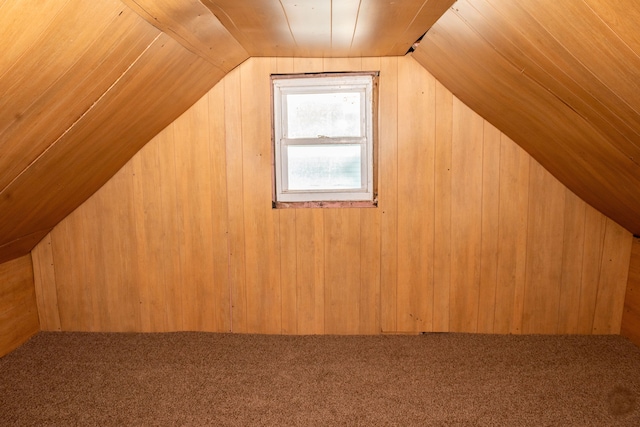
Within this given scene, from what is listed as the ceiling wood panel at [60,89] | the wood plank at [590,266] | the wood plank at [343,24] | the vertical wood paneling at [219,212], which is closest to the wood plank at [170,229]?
the vertical wood paneling at [219,212]

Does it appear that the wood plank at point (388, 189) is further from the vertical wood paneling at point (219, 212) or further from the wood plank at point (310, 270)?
the vertical wood paneling at point (219, 212)

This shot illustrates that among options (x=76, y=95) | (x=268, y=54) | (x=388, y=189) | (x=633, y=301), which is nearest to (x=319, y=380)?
(x=388, y=189)

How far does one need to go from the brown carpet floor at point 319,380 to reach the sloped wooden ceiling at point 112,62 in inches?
31.0

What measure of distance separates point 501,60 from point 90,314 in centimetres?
267

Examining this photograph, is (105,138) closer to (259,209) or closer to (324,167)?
(259,209)

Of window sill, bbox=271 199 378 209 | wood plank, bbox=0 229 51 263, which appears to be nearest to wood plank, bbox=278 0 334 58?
window sill, bbox=271 199 378 209

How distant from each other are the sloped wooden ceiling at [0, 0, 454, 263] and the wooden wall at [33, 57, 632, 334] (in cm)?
20

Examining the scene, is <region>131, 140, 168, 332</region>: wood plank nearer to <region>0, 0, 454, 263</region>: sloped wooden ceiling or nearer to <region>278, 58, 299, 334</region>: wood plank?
<region>0, 0, 454, 263</region>: sloped wooden ceiling

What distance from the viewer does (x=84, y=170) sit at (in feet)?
7.19

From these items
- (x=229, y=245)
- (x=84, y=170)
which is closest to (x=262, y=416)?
(x=229, y=245)

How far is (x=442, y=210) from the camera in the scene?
8.37ft

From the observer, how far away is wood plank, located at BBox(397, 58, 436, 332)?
8.12 ft

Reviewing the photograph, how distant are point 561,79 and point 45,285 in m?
2.96

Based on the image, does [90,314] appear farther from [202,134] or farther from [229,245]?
[202,134]
